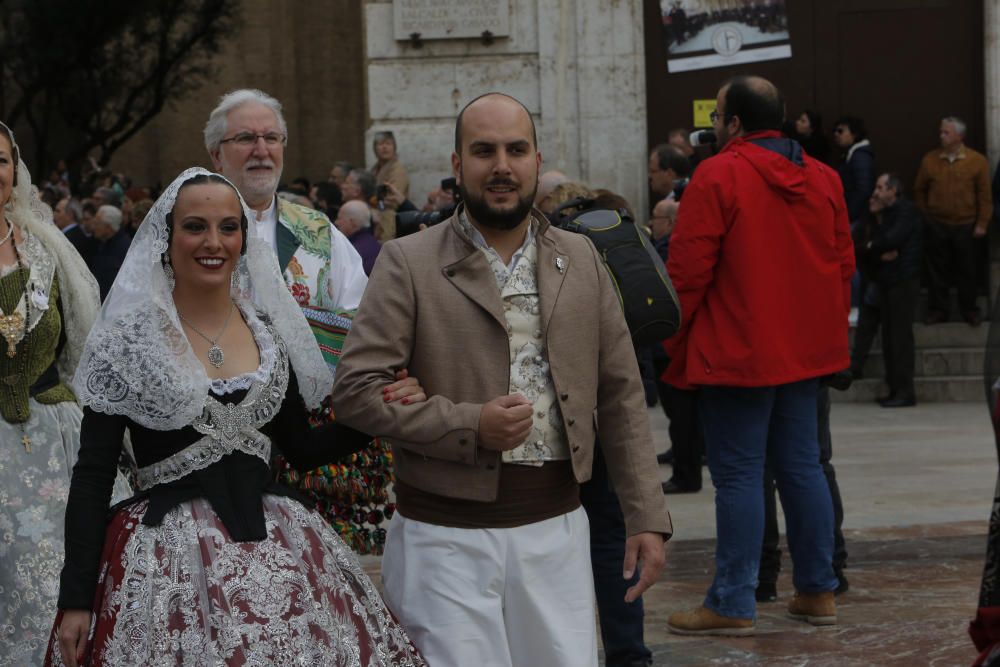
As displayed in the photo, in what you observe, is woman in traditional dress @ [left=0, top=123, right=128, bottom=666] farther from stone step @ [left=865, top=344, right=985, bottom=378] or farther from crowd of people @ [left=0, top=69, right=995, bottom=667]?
stone step @ [left=865, top=344, right=985, bottom=378]

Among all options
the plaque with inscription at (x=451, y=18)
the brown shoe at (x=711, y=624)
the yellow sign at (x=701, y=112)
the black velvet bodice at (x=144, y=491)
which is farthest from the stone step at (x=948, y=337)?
the black velvet bodice at (x=144, y=491)

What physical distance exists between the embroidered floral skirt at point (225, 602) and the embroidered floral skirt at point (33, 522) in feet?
4.16

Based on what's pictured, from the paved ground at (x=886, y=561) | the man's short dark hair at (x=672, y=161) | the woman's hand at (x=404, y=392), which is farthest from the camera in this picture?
the man's short dark hair at (x=672, y=161)

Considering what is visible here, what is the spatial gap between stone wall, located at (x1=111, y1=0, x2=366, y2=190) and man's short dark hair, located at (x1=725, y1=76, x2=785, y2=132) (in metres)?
23.7

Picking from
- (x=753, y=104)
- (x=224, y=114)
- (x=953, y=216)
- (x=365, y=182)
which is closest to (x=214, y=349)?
(x=224, y=114)

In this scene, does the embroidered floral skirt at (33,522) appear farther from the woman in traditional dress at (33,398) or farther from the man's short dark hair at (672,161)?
the man's short dark hair at (672,161)

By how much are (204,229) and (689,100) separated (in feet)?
33.5

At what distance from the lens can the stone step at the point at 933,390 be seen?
42.2 ft

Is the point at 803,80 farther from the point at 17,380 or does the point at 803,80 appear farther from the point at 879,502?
the point at 17,380

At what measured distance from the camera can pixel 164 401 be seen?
375cm

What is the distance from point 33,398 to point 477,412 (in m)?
2.12

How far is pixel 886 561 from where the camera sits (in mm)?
7469

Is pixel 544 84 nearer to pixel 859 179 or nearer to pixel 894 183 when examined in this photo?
pixel 859 179

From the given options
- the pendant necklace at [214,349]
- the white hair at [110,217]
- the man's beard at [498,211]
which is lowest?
the pendant necklace at [214,349]
